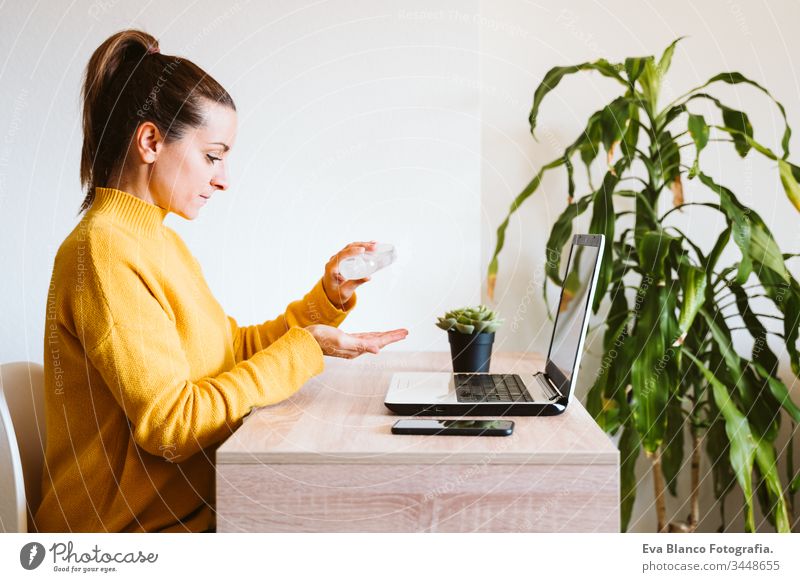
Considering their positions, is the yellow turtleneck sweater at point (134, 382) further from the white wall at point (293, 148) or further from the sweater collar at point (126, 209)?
the white wall at point (293, 148)

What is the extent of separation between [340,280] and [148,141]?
0.39 meters

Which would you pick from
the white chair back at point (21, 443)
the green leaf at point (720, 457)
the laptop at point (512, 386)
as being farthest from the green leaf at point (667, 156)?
the white chair back at point (21, 443)

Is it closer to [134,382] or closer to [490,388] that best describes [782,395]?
[490,388]

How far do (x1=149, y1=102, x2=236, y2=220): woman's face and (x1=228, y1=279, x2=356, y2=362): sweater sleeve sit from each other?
0.92 ft

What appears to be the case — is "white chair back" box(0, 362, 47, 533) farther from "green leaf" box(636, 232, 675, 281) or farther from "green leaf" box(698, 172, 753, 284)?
"green leaf" box(698, 172, 753, 284)

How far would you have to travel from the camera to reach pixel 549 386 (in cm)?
105

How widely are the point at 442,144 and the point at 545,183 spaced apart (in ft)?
0.79

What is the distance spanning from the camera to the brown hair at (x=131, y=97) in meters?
0.93

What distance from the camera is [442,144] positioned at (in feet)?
5.36

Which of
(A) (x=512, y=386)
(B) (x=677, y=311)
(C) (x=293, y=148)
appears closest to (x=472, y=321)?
(A) (x=512, y=386)

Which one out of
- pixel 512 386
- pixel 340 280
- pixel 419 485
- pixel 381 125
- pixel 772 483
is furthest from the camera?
pixel 381 125

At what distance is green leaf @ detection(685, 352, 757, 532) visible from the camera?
1274mm

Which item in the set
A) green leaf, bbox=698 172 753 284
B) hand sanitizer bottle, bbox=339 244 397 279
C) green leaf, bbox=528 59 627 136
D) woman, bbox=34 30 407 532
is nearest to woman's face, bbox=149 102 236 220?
woman, bbox=34 30 407 532
